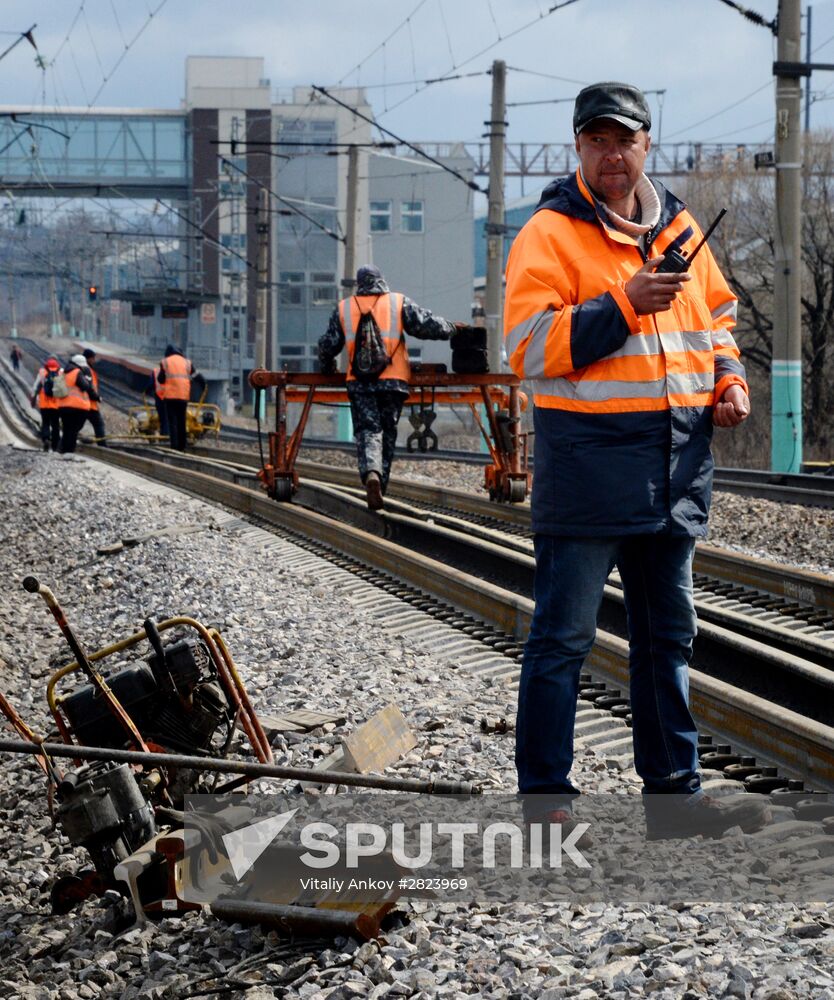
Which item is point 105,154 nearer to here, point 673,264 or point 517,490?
point 517,490

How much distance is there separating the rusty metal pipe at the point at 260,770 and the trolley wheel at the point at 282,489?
9787 millimetres

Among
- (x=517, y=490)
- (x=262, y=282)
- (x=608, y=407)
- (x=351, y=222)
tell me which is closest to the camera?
(x=608, y=407)

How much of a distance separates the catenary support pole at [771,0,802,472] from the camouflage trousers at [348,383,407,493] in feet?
25.5

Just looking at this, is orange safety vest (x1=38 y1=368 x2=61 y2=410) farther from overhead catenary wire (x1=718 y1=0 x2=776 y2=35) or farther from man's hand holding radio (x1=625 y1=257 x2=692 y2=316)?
man's hand holding radio (x1=625 y1=257 x2=692 y2=316)

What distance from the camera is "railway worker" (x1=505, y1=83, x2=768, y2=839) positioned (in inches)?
151

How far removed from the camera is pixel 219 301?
231ft

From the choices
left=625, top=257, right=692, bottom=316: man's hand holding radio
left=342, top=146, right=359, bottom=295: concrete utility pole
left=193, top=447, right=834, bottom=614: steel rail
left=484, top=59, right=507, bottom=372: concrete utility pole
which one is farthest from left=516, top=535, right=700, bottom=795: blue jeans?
left=342, top=146, right=359, bottom=295: concrete utility pole

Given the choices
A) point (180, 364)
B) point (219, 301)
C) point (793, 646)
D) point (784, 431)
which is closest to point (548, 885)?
point (793, 646)

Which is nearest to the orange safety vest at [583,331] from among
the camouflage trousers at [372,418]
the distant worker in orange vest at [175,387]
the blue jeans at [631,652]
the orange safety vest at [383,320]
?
the blue jeans at [631,652]

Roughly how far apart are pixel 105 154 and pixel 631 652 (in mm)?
65545

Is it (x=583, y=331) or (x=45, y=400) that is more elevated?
(x=583, y=331)

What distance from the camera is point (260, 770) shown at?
3.94 metres

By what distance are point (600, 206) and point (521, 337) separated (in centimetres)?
41

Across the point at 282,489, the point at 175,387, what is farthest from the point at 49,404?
the point at 282,489
